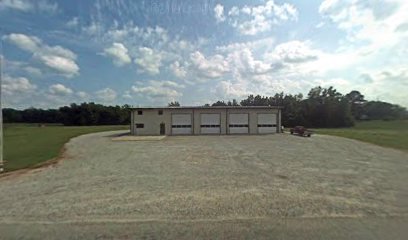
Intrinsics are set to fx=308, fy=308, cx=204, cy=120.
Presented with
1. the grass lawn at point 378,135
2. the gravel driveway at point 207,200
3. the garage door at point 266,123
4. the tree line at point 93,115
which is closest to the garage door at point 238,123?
the garage door at point 266,123

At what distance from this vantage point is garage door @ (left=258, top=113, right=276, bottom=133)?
4091cm

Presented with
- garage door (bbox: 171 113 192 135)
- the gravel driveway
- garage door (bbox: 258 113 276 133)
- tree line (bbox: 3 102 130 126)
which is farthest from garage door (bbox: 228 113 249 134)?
tree line (bbox: 3 102 130 126)

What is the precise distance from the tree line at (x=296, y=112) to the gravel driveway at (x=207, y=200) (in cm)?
5854

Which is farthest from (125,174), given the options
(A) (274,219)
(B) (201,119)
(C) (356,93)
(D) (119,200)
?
(C) (356,93)

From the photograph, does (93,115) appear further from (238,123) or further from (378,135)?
(378,135)

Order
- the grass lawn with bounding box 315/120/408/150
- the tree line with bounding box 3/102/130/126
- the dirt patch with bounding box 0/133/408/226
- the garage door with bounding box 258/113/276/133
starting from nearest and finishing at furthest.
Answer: the dirt patch with bounding box 0/133/408/226, the grass lawn with bounding box 315/120/408/150, the garage door with bounding box 258/113/276/133, the tree line with bounding box 3/102/130/126

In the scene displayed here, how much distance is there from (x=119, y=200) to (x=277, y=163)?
8.92 m

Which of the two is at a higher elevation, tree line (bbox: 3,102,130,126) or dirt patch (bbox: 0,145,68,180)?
tree line (bbox: 3,102,130,126)

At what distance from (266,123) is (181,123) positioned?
11.3 metres

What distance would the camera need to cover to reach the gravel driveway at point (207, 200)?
6.06 meters

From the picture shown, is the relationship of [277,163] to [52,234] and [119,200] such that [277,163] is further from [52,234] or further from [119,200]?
[52,234]

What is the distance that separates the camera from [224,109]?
40375 millimetres

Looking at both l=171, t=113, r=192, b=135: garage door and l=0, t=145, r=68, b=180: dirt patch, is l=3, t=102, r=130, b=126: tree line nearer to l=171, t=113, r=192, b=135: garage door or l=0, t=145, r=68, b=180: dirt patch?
l=171, t=113, r=192, b=135: garage door

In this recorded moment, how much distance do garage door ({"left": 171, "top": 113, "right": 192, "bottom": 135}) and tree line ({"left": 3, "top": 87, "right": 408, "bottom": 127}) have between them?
3047cm
